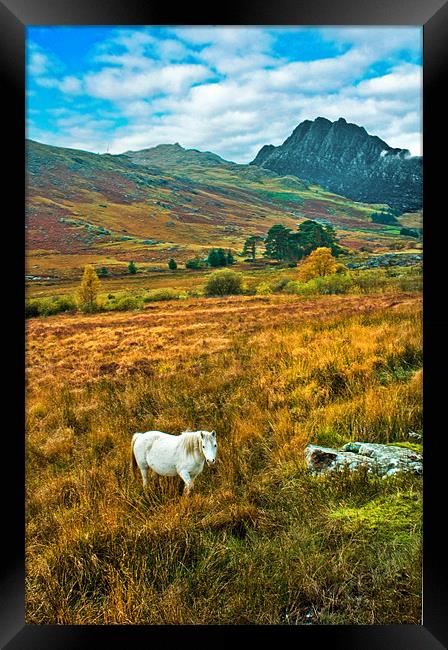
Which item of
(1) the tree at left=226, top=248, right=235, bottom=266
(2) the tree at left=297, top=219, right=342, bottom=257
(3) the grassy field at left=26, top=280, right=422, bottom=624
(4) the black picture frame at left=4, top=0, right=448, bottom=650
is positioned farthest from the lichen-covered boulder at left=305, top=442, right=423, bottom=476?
(1) the tree at left=226, top=248, right=235, bottom=266

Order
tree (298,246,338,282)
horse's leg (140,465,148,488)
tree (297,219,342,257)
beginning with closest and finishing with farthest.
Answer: horse's leg (140,465,148,488) < tree (297,219,342,257) < tree (298,246,338,282)

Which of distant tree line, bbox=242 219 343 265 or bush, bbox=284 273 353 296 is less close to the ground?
distant tree line, bbox=242 219 343 265

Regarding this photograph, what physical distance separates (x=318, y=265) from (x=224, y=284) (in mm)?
965

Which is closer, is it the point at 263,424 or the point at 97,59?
the point at 263,424

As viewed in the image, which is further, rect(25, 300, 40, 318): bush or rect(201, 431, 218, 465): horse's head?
rect(25, 300, 40, 318): bush

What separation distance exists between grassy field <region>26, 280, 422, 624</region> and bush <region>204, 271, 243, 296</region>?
692 mm

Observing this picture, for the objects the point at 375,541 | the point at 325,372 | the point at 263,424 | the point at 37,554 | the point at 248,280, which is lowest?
the point at 37,554

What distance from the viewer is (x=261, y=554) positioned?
6.18 ft

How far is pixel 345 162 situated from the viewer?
12.5 feet

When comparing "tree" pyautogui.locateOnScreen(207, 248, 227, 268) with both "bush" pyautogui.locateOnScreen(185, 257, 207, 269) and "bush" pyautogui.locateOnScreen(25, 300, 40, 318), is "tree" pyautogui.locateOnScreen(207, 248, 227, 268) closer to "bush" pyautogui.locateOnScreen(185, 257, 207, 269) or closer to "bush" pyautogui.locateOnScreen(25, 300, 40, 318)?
"bush" pyautogui.locateOnScreen(185, 257, 207, 269)

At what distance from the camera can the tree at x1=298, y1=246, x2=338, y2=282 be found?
427 centimetres
